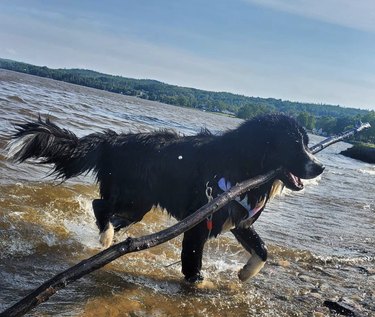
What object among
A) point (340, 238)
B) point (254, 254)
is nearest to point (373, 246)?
point (340, 238)

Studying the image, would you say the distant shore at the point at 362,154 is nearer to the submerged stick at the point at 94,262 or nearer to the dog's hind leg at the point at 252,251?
the dog's hind leg at the point at 252,251

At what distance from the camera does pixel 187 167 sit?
568 cm

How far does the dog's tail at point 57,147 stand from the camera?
561 centimetres

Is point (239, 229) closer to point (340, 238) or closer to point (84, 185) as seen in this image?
point (340, 238)

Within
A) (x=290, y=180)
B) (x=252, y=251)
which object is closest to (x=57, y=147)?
(x=252, y=251)

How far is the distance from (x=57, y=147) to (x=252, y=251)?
2863mm

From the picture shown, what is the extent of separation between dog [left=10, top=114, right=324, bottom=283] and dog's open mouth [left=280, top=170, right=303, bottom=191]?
0.04 feet

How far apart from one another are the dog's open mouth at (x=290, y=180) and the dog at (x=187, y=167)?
0.01 metres

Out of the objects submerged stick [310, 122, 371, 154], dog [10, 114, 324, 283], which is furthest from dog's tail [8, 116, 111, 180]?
submerged stick [310, 122, 371, 154]

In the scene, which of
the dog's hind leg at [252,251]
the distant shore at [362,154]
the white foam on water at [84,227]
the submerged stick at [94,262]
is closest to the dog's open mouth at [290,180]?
the dog's hind leg at [252,251]

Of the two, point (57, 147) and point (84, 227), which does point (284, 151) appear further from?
point (84, 227)

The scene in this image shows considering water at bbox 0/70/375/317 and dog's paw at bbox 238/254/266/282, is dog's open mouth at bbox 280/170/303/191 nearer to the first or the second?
dog's paw at bbox 238/254/266/282

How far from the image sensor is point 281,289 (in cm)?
532

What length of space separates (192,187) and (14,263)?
221 centimetres
